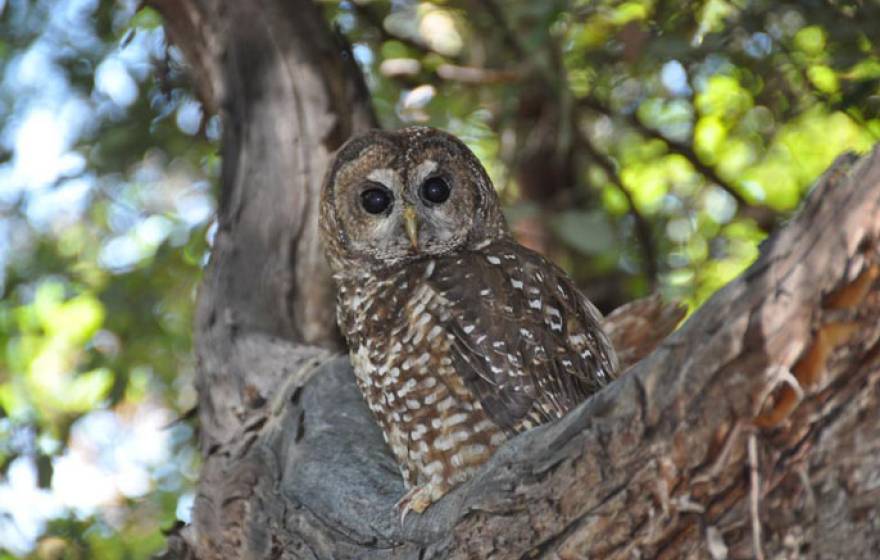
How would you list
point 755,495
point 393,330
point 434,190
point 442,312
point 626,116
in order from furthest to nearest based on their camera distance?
point 626,116
point 434,190
point 393,330
point 442,312
point 755,495

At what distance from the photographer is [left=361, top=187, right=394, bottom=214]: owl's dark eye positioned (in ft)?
11.3

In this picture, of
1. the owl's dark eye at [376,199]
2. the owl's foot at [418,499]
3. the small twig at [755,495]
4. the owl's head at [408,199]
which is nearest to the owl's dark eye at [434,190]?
the owl's head at [408,199]

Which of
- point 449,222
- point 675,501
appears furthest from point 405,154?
point 675,501

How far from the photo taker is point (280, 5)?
13.8 feet

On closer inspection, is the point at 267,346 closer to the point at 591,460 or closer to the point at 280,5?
the point at 280,5

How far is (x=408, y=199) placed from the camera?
3391 mm

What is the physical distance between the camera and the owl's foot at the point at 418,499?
2.61 metres

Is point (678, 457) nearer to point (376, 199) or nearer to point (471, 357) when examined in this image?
point (471, 357)

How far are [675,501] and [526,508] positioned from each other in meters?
0.34

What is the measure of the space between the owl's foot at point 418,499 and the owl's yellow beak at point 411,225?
0.84 meters

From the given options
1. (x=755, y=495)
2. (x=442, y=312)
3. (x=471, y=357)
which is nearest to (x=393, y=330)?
(x=442, y=312)

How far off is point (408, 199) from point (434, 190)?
3.9 inches

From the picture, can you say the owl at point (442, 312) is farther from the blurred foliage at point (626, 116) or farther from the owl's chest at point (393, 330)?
the blurred foliage at point (626, 116)

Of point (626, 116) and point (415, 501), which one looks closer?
point (415, 501)
